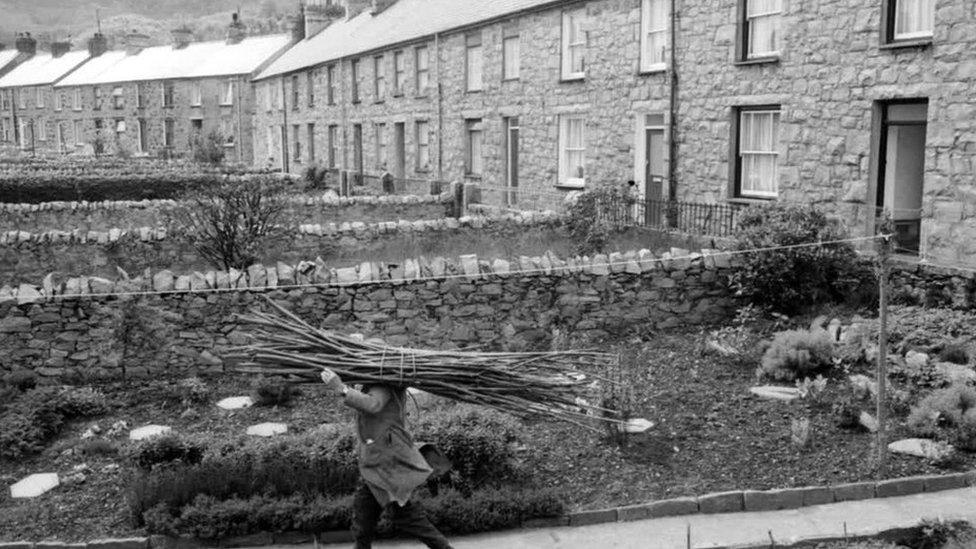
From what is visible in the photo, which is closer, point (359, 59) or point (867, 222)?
point (867, 222)

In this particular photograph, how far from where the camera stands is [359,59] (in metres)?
36.8

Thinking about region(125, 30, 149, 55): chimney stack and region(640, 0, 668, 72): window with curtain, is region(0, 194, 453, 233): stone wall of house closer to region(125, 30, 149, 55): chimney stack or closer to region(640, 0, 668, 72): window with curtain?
region(640, 0, 668, 72): window with curtain

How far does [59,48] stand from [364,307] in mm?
82815

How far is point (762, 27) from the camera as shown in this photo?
17.2 meters

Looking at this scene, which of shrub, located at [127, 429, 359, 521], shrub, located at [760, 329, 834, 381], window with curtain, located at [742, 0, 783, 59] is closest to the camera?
shrub, located at [127, 429, 359, 521]

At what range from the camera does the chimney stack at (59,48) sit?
82.3 metres

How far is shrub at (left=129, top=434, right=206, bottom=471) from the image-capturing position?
7641 mm

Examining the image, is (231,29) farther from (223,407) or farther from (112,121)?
(223,407)

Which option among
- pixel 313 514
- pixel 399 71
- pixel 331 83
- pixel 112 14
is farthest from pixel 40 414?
pixel 112 14

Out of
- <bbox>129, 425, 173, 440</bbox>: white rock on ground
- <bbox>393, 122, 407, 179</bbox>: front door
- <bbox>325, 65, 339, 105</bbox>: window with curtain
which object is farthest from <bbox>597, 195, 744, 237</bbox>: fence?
<bbox>325, 65, 339, 105</bbox>: window with curtain

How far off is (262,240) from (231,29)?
167 ft

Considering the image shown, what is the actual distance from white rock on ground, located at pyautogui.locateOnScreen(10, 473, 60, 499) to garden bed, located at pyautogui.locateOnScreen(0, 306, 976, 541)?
3.6 inches

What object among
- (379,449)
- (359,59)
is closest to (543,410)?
(379,449)

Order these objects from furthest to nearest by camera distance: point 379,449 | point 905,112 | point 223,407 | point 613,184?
1. point 613,184
2. point 905,112
3. point 223,407
4. point 379,449
